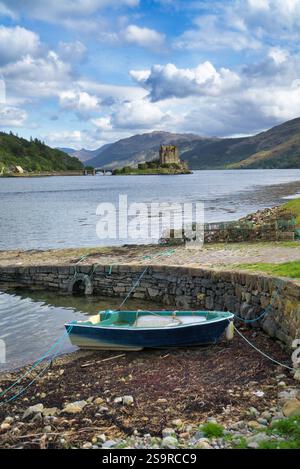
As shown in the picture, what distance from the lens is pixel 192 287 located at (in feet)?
65.8

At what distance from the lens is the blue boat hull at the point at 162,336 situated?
14.4 meters

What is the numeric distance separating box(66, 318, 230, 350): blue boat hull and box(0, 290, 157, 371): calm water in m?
2.37

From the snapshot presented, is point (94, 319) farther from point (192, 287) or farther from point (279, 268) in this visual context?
point (279, 268)

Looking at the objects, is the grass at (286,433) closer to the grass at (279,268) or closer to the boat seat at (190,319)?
the grass at (279,268)

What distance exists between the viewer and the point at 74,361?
15.2 meters

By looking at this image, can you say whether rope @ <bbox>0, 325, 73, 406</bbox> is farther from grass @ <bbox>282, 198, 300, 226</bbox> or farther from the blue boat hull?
grass @ <bbox>282, 198, 300, 226</bbox>

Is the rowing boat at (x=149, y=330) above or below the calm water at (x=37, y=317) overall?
above

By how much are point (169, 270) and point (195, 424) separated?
1201 cm

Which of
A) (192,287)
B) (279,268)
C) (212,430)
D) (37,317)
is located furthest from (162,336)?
(37,317)

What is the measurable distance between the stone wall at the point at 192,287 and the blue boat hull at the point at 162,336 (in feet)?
5.61

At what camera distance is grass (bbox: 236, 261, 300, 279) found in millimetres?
14842

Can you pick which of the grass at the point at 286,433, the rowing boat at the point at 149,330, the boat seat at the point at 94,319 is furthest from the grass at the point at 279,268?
the grass at the point at 286,433
